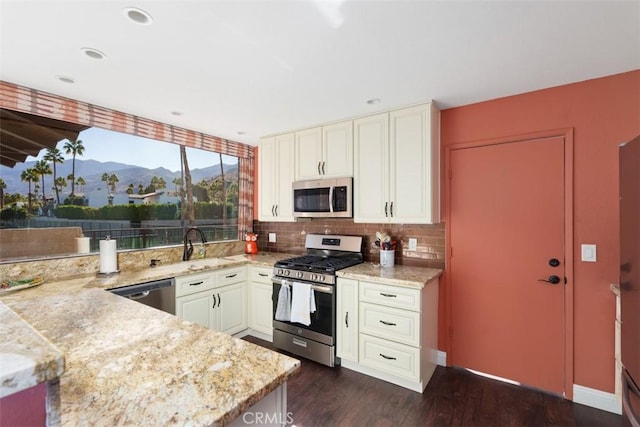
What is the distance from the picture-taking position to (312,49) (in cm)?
180

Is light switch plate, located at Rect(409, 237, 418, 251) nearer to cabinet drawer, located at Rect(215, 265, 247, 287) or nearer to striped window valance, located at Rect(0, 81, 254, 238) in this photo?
cabinet drawer, located at Rect(215, 265, 247, 287)

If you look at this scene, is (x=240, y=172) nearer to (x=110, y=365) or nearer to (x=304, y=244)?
(x=304, y=244)

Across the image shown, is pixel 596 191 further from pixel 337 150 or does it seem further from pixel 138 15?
pixel 138 15

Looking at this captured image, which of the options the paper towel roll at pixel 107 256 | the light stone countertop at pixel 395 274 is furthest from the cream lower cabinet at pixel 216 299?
the light stone countertop at pixel 395 274

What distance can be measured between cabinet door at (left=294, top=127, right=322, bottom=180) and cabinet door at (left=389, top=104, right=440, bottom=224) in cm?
83

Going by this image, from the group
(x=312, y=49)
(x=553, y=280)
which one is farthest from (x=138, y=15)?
(x=553, y=280)

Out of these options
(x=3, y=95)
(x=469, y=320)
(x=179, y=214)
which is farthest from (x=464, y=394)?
(x=3, y=95)

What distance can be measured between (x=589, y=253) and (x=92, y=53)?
3675mm

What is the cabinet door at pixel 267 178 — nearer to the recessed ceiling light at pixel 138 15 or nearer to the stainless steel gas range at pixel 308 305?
the stainless steel gas range at pixel 308 305

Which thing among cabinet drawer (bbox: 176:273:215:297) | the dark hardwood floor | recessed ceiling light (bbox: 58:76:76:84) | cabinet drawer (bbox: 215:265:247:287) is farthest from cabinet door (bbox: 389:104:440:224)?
recessed ceiling light (bbox: 58:76:76:84)

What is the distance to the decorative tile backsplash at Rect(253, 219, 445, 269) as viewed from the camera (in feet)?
9.41

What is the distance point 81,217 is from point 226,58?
210cm

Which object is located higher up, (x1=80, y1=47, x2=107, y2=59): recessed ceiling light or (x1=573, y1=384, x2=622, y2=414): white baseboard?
(x1=80, y1=47, x2=107, y2=59): recessed ceiling light

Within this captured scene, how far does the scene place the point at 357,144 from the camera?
2.98 metres
